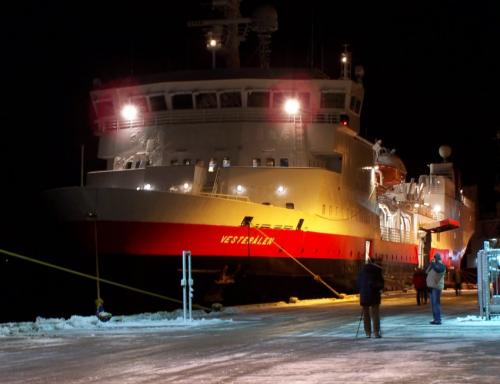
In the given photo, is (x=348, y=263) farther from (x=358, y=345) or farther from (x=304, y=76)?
(x=358, y=345)

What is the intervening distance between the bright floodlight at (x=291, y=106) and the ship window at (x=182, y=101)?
3.18m

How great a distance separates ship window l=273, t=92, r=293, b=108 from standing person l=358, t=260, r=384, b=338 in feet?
50.7

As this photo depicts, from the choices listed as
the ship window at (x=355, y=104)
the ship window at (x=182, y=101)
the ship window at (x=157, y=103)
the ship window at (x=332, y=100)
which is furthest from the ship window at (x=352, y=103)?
the ship window at (x=157, y=103)

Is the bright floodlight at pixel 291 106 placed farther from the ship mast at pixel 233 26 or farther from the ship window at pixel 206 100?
the ship mast at pixel 233 26

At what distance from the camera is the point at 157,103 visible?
87.4 ft

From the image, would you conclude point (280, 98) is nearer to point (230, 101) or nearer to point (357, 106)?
point (230, 101)

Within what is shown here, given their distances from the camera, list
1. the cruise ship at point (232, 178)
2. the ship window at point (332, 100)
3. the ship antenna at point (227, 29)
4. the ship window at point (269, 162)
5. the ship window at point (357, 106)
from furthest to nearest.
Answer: the ship antenna at point (227, 29), the ship window at point (357, 106), the ship window at point (332, 100), the ship window at point (269, 162), the cruise ship at point (232, 178)

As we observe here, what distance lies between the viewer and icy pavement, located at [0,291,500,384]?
7.32 meters

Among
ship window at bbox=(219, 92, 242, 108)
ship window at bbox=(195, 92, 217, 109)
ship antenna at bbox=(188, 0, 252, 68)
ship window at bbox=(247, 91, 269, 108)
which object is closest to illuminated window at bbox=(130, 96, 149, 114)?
ship window at bbox=(195, 92, 217, 109)

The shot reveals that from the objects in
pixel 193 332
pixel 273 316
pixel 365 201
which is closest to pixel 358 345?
pixel 193 332

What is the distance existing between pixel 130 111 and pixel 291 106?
18.1 feet

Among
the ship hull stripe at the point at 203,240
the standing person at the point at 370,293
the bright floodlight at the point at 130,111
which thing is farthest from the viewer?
the bright floodlight at the point at 130,111

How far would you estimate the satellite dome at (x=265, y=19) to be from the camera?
2978 centimetres

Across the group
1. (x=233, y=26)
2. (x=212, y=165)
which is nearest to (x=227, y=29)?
(x=233, y=26)
